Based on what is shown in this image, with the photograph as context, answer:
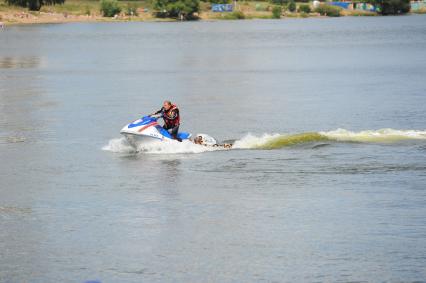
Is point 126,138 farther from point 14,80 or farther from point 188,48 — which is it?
point 188,48

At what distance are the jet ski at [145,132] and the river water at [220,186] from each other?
1.46 ft

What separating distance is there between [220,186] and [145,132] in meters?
4.49

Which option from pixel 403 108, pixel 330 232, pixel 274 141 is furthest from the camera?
pixel 403 108

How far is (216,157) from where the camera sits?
3212 cm

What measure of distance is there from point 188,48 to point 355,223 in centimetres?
8407

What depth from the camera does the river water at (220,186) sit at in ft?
68.2

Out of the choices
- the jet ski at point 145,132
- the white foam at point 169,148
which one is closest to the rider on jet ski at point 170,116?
the jet ski at point 145,132

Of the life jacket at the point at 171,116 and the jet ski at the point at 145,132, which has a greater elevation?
the life jacket at the point at 171,116

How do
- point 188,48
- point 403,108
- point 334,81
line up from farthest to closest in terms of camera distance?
1. point 188,48
2. point 334,81
3. point 403,108

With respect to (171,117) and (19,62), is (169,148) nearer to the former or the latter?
(171,117)

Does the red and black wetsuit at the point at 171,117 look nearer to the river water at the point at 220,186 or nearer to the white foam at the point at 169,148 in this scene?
the white foam at the point at 169,148

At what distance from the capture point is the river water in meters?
20.8

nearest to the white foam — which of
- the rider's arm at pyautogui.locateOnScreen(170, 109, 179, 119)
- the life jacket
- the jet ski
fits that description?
the jet ski

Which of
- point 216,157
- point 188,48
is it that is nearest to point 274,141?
point 216,157
